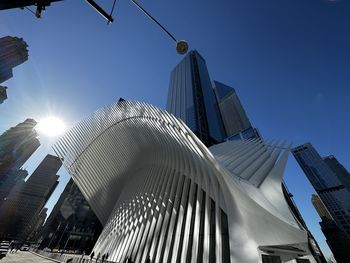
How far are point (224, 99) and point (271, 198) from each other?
9846cm

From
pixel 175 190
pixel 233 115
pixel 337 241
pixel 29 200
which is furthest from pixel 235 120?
pixel 29 200

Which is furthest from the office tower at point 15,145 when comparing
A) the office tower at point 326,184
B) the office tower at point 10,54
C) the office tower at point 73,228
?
the office tower at point 326,184

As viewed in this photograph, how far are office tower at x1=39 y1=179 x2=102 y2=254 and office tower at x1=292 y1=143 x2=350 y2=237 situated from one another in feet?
432

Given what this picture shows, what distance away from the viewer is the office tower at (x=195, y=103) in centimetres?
6956

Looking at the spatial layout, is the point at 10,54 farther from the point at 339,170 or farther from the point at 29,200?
the point at 339,170

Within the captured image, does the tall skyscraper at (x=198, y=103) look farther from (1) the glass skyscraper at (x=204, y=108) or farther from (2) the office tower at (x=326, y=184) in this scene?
(2) the office tower at (x=326, y=184)

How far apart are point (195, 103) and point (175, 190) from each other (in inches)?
2380

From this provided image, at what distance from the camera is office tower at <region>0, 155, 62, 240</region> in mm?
132750

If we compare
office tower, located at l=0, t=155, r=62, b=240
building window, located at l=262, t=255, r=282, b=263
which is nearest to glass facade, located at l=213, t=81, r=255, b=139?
building window, located at l=262, t=255, r=282, b=263

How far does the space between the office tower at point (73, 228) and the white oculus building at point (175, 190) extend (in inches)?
1870

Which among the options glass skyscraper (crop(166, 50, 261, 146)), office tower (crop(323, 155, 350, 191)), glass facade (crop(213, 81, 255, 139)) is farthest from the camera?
office tower (crop(323, 155, 350, 191))

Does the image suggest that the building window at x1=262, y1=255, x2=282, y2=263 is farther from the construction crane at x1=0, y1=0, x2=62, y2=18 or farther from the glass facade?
the glass facade

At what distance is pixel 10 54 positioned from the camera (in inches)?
2970

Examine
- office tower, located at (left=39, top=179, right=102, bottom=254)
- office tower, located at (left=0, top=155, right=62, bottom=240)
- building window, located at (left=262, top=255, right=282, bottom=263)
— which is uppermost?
office tower, located at (left=0, top=155, right=62, bottom=240)
